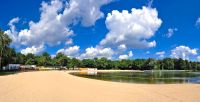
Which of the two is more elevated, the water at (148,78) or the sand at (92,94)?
the sand at (92,94)

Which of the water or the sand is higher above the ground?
the sand

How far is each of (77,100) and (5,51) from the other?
230ft

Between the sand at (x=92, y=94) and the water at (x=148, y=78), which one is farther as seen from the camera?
the water at (x=148, y=78)

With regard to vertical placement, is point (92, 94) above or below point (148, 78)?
above

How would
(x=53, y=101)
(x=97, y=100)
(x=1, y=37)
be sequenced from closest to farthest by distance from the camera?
(x=53, y=101), (x=97, y=100), (x=1, y=37)

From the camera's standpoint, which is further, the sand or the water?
the water

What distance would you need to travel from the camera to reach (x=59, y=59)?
6644 inches

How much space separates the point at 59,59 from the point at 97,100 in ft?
505

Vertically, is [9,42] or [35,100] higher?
[9,42]

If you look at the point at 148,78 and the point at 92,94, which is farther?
the point at 148,78

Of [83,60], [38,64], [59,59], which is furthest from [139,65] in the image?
[38,64]

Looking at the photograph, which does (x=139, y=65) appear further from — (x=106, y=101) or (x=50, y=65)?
(x=106, y=101)

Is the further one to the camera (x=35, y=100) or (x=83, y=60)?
(x=83, y=60)

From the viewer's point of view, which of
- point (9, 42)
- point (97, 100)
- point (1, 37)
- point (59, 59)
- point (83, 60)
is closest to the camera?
point (97, 100)
